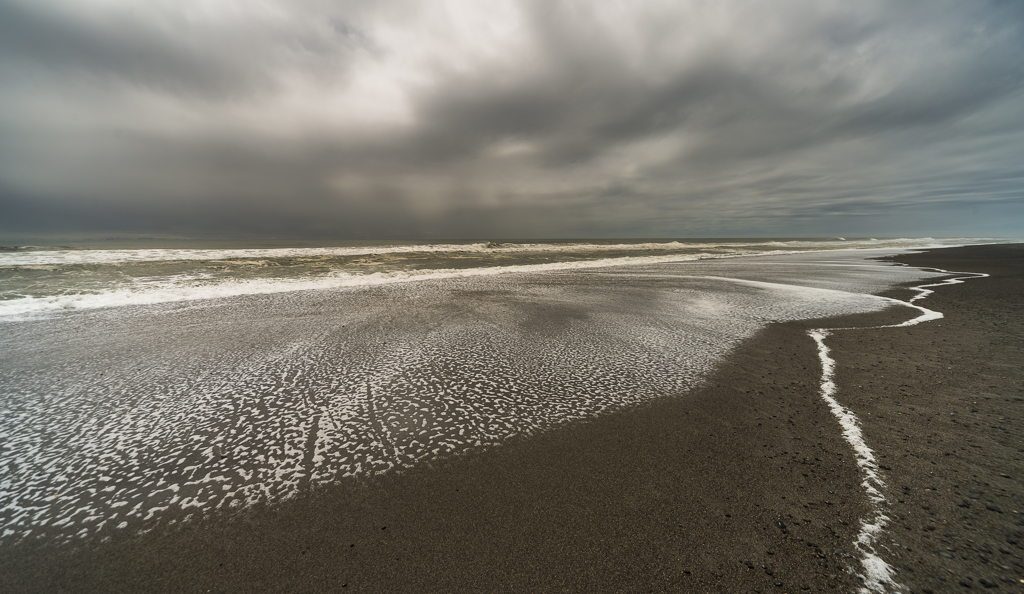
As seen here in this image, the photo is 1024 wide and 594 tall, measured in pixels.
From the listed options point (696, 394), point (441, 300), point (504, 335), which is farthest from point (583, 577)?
point (441, 300)

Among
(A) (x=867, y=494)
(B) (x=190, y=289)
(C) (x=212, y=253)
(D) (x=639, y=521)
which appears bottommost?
(D) (x=639, y=521)

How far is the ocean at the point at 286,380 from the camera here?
4.16 meters

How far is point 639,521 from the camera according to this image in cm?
349

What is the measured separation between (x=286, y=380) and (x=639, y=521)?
643 centimetres

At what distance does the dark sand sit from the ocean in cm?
46

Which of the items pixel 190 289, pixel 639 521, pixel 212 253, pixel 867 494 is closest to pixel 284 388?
pixel 639 521

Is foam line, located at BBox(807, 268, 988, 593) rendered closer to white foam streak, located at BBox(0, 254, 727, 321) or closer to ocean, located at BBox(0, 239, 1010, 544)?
ocean, located at BBox(0, 239, 1010, 544)

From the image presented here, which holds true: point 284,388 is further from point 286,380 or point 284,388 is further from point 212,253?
point 212,253

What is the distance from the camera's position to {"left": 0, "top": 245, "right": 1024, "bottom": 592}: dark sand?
2.92 meters

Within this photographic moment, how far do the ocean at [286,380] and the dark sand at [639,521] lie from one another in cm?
46

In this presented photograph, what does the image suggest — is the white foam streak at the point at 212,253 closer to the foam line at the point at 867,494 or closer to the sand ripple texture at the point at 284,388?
the sand ripple texture at the point at 284,388

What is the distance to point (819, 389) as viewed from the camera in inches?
250

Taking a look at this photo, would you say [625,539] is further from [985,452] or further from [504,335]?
[504,335]

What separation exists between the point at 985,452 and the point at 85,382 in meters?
13.9
